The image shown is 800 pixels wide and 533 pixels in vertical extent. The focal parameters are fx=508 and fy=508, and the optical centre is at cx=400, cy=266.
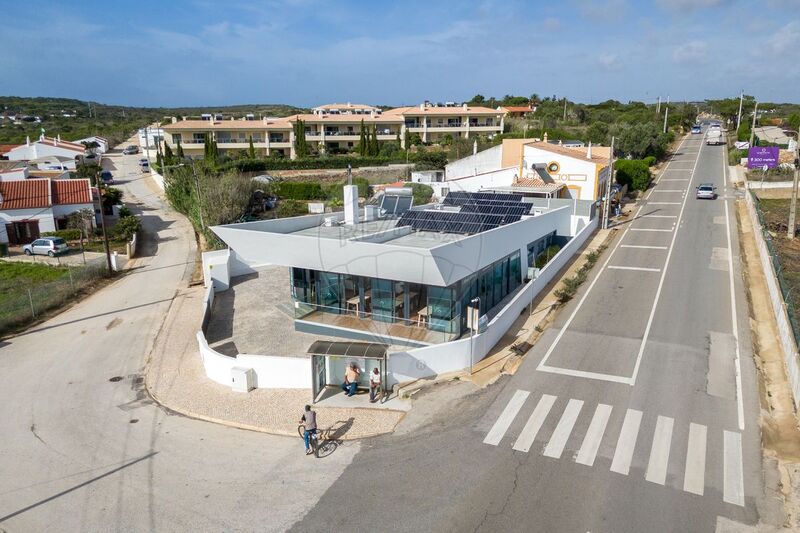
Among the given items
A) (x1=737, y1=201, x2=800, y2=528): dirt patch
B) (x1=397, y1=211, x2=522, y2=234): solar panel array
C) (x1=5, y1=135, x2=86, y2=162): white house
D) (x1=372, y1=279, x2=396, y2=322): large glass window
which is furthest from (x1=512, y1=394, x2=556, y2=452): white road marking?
(x1=5, y1=135, x2=86, y2=162): white house

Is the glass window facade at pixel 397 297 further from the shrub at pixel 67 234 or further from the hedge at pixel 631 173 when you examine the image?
the hedge at pixel 631 173

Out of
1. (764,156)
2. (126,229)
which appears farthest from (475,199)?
(764,156)

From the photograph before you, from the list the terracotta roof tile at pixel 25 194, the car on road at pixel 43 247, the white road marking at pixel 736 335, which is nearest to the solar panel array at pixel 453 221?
the white road marking at pixel 736 335

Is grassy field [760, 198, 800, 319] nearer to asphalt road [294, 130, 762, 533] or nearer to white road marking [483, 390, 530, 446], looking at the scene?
asphalt road [294, 130, 762, 533]

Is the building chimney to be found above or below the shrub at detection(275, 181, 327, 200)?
above

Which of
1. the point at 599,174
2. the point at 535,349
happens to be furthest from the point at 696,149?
the point at 535,349

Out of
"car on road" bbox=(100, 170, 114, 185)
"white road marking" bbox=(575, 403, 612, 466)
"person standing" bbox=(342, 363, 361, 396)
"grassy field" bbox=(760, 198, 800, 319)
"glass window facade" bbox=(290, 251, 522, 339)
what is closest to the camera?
"white road marking" bbox=(575, 403, 612, 466)
